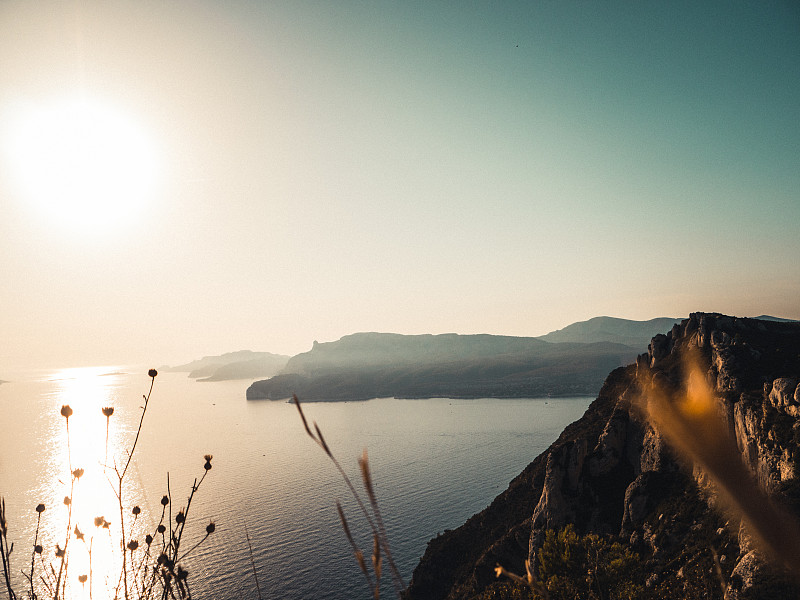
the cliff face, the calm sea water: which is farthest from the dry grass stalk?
the cliff face

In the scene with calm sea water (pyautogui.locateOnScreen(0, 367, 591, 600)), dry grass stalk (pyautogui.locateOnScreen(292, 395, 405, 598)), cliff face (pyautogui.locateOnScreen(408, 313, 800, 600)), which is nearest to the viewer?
dry grass stalk (pyautogui.locateOnScreen(292, 395, 405, 598))

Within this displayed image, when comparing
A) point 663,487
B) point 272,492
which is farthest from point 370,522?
point 272,492

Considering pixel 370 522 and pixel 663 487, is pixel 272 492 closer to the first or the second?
pixel 663 487

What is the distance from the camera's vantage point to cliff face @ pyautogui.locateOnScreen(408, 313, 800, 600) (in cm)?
3581

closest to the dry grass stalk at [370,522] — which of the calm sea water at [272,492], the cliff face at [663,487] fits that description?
the calm sea water at [272,492]

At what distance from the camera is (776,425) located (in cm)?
3875

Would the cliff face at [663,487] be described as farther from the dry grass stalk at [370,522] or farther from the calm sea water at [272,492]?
the dry grass stalk at [370,522]

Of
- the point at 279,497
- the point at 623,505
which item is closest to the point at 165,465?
the point at 279,497

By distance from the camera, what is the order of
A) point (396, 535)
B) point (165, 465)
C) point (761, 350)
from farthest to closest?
point (165, 465) < point (396, 535) < point (761, 350)

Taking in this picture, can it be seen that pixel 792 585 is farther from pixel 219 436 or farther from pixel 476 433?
pixel 219 436

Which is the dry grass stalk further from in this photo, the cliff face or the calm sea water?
the cliff face

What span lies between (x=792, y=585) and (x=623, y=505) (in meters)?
25.5

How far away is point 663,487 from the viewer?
157 feet

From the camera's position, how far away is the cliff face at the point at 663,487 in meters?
35.8
